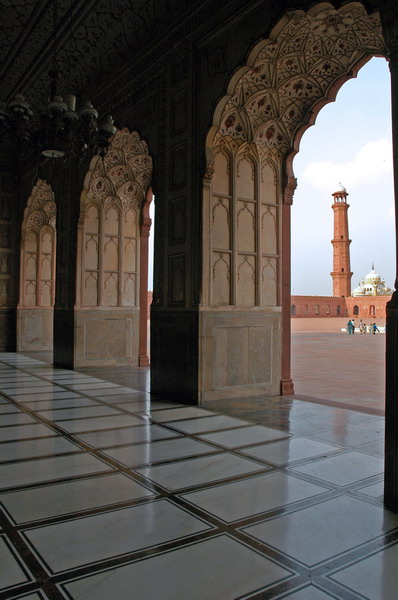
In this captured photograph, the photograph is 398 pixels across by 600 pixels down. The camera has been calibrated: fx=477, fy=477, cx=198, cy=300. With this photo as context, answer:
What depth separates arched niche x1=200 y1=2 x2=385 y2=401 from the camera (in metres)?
4.41

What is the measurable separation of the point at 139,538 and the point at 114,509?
1.05ft

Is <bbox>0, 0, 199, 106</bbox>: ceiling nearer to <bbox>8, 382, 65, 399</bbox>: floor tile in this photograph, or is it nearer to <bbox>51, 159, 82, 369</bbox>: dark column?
<bbox>51, 159, 82, 369</bbox>: dark column

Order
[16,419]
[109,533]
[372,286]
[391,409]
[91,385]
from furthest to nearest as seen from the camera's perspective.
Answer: [372,286], [91,385], [16,419], [391,409], [109,533]

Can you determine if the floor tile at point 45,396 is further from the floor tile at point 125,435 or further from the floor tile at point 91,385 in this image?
the floor tile at point 125,435

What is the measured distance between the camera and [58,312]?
26.2 feet

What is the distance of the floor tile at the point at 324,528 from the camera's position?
1.82 meters

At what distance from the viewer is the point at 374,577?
163 cm

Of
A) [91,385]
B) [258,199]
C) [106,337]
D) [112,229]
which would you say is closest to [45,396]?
[91,385]

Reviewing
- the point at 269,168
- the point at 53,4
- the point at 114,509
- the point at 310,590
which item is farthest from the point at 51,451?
the point at 53,4

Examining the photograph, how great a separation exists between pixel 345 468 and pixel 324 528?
2.81ft

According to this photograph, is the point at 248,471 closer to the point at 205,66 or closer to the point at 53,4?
the point at 205,66

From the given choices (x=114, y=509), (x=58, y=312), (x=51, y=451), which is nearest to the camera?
(x=114, y=509)

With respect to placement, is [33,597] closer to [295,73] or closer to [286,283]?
[286,283]

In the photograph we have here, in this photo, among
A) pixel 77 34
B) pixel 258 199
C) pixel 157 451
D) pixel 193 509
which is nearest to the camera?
pixel 193 509
